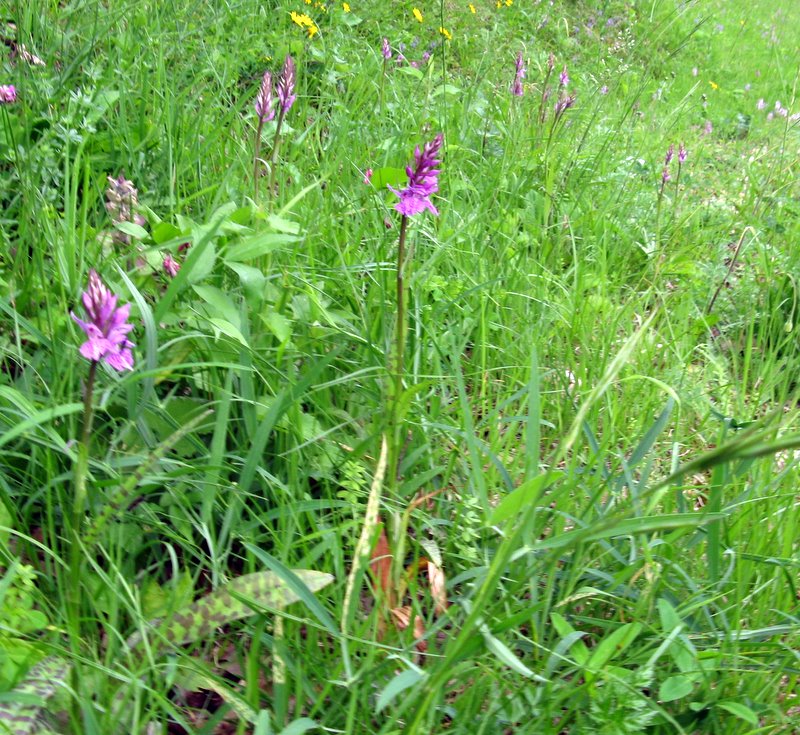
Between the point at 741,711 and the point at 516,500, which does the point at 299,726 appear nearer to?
the point at 516,500

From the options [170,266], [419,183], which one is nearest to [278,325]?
[170,266]

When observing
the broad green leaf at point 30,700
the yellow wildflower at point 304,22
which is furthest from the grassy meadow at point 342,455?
the yellow wildflower at point 304,22

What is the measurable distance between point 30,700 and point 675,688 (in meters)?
0.94

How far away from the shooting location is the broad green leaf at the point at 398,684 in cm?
95

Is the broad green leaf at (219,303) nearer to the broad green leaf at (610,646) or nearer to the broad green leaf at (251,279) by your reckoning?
the broad green leaf at (251,279)

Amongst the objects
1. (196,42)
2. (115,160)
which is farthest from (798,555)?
(196,42)

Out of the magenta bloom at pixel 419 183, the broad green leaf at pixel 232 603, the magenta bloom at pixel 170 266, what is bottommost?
the broad green leaf at pixel 232 603

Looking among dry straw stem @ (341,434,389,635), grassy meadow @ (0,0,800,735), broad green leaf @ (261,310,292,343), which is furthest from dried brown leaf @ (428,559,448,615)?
broad green leaf @ (261,310,292,343)

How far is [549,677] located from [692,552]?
17.9 inches

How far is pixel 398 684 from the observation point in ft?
3.16

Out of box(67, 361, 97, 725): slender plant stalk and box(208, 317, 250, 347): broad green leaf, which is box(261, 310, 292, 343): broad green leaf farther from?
box(67, 361, 97, 725): slender plant stalk

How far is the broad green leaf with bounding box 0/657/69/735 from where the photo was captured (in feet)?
2.98

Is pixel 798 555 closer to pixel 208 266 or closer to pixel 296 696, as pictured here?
pixel 296 696

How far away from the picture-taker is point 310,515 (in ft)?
4.18
